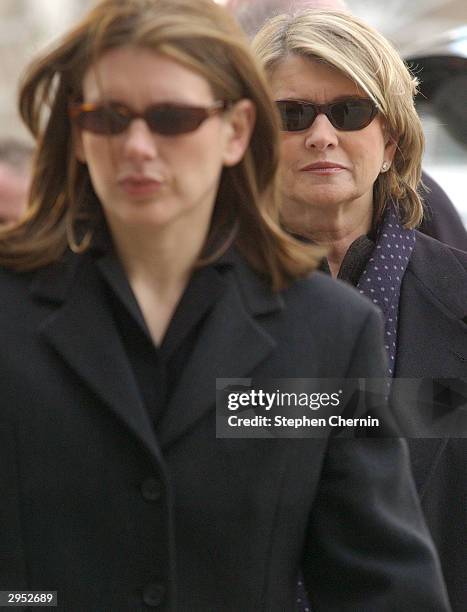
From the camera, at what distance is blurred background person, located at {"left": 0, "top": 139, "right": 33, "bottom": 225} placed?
3862 millimetres

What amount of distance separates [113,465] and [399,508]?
499 millimetres

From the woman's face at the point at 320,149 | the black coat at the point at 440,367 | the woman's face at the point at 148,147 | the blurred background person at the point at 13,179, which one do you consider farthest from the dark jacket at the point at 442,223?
the woman's face at the point at 148,147

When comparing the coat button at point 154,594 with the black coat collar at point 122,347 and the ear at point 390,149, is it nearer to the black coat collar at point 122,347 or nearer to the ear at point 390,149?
the black coat collar at point 122,347

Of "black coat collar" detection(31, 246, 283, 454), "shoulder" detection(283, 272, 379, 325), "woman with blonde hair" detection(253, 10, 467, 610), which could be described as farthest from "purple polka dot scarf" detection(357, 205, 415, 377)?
"black coat collar" detection(31, 246, 283, 454)

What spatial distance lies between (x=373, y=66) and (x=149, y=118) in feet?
3.92

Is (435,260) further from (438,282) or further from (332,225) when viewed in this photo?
(332,225)

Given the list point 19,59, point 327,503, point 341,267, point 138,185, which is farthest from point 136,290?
point 19,59

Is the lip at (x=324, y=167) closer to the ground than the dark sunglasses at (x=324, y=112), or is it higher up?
closer to the ground

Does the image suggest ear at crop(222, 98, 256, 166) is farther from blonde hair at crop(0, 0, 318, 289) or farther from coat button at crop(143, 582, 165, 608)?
coat button at crop(143, 582, 165, 608)

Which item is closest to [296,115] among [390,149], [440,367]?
[390,149]

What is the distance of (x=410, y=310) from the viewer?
321 cm

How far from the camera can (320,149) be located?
10.2 feet

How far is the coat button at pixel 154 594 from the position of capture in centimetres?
222

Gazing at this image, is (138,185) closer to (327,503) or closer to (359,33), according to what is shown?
(327,503)
